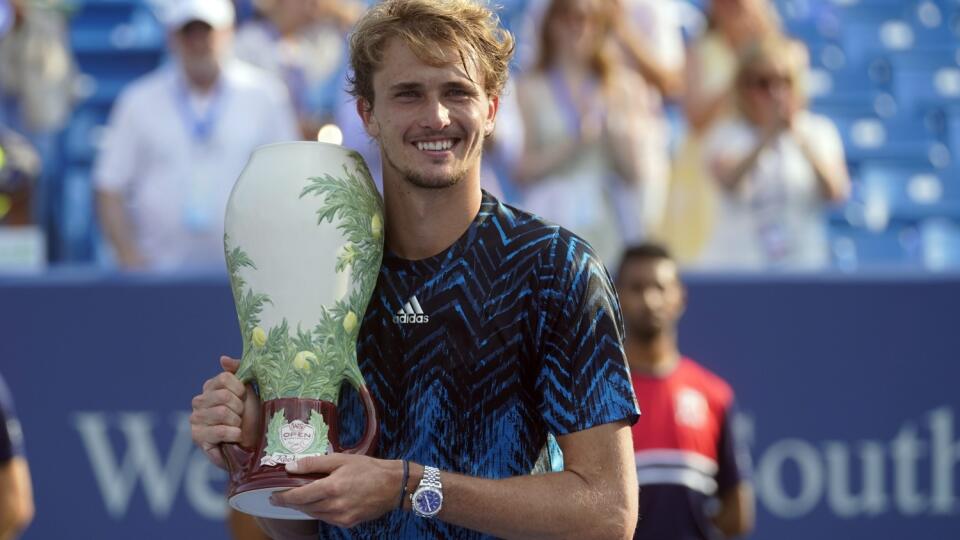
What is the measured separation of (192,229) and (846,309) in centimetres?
273

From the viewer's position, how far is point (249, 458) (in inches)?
92.4

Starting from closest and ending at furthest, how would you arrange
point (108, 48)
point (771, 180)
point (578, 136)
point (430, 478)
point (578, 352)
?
point (430, 478)
point (578, 352)
point (578, 136)
point (771, 180)
point (108, 48)

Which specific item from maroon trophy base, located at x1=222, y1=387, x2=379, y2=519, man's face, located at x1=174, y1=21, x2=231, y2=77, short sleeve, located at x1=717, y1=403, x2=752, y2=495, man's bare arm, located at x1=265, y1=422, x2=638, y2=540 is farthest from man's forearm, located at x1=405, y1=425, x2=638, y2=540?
man's face, located at x1=174, y1=21, x2=231, y2=77

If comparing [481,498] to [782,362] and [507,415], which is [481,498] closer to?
[507,415]

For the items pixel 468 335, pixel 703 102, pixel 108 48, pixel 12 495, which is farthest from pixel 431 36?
pixel 108 48

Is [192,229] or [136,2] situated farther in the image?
[136,2]

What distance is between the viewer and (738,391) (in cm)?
582

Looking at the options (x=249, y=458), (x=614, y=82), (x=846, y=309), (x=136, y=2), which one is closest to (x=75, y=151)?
(x=136, y=2)

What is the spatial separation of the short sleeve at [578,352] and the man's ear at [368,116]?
0.37 metres

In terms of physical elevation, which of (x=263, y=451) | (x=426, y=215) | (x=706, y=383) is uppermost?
(x=426, y=215)

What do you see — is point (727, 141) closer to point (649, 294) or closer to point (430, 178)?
point (649, 294)

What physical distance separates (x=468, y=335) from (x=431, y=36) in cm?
50

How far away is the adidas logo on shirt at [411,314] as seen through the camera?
2.49 m

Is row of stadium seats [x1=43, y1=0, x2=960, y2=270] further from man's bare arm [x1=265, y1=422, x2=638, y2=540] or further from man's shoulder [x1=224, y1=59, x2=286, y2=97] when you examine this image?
man's bare arm [x1=265, y1=422, x2=638, y2=540]
